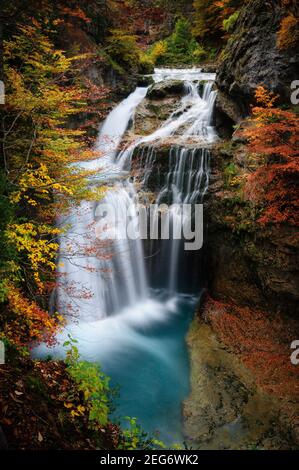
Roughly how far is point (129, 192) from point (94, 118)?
268 inches

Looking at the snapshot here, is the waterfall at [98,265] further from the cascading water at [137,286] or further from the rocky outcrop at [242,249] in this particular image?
the rocky outcrop at [242,249]

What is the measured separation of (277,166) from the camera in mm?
7410

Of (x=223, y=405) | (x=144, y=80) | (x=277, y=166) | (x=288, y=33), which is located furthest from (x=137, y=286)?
(x=144, y=80)

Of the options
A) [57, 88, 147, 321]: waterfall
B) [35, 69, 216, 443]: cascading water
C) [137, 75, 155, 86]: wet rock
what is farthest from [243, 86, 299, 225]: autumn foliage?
[137, 75, 155, 86]: wet rock

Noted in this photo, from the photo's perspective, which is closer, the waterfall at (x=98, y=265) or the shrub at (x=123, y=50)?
the waterfall at (x=98, y=265)

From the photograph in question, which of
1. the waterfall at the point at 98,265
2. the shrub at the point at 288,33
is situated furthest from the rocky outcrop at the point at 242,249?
the shrub at the point at 288,33

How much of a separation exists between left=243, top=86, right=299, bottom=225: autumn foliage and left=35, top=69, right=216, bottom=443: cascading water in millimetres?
3063

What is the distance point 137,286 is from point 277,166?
20.9ft

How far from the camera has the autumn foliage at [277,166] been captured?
738cm

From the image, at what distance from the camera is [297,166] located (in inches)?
281

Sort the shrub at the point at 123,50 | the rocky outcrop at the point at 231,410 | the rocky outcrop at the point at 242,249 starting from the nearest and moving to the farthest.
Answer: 1. the rocky outcrop at the point at 231,410
2. the rocky outcrop at the point at 242,249
3. the shrub at the point at 123,50

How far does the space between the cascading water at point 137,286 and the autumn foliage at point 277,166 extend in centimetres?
306

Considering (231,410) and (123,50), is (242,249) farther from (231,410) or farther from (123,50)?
(123,50)

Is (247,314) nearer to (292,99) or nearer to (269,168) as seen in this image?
(269,168)
